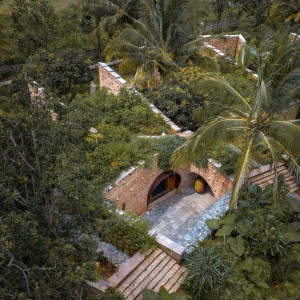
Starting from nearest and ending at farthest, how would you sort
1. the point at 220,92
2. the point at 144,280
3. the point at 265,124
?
1. the point at 265,124
2. the point at 144,280
3. the point at 220,92

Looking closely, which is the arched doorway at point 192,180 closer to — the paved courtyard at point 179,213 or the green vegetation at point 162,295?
the paved courtyard at point 179,213

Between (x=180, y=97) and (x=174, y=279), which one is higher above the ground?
(x=180, y=97)

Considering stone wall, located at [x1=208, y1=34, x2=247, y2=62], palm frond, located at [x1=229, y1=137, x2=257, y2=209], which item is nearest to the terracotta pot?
palm frond, located at [x1=229, y1=137, x2=257, y2=209]

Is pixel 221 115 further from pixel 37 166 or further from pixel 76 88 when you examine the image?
pixel 76 88

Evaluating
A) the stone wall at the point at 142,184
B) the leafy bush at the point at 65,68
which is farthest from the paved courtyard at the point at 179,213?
the leafy bush at the point at 65,68

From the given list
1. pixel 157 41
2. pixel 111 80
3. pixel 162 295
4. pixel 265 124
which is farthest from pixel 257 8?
pixel 162 295

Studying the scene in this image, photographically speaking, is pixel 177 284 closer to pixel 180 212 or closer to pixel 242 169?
pixel 242 169

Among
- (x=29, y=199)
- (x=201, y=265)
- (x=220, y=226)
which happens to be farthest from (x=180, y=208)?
(x=29, y=199)
